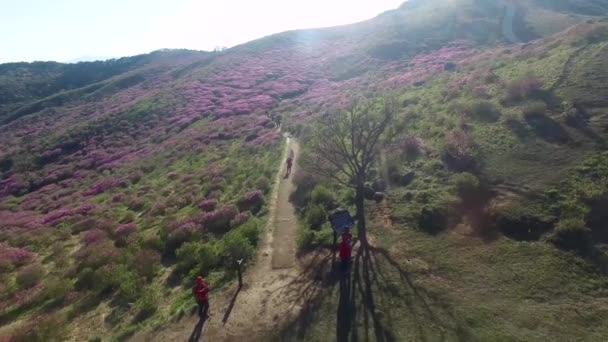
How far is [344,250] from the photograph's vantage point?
56.0ft

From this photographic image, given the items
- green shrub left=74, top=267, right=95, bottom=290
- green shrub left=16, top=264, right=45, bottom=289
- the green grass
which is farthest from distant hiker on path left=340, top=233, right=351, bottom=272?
green shrub left=16, top=264, right=45, bottom=289

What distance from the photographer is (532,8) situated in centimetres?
9075

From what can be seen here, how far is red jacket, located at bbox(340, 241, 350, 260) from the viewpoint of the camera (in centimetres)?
1703

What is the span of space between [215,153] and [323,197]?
72.5 ft

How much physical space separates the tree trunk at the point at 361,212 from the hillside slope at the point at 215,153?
1.98 m

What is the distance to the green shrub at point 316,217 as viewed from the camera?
2227 cm

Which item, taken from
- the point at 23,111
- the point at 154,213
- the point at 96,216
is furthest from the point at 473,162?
the point at 23,111

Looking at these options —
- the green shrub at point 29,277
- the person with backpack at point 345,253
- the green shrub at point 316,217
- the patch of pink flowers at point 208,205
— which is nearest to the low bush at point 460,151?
the green shrub at point 316,217

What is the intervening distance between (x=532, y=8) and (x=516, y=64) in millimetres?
69457

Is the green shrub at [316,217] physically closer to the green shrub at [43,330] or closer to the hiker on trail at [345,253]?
the hiker on trail at [345,253]

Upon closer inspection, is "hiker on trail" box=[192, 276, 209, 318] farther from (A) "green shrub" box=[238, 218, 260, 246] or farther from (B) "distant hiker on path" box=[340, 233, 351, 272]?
(B) "distant hiker on path" box=[340, 233, 351, 272]

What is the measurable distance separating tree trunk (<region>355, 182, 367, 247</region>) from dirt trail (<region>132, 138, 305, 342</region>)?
3.69m

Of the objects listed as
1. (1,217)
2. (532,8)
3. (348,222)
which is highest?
(532,8)

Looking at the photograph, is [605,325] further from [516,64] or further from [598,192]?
[516,64]
